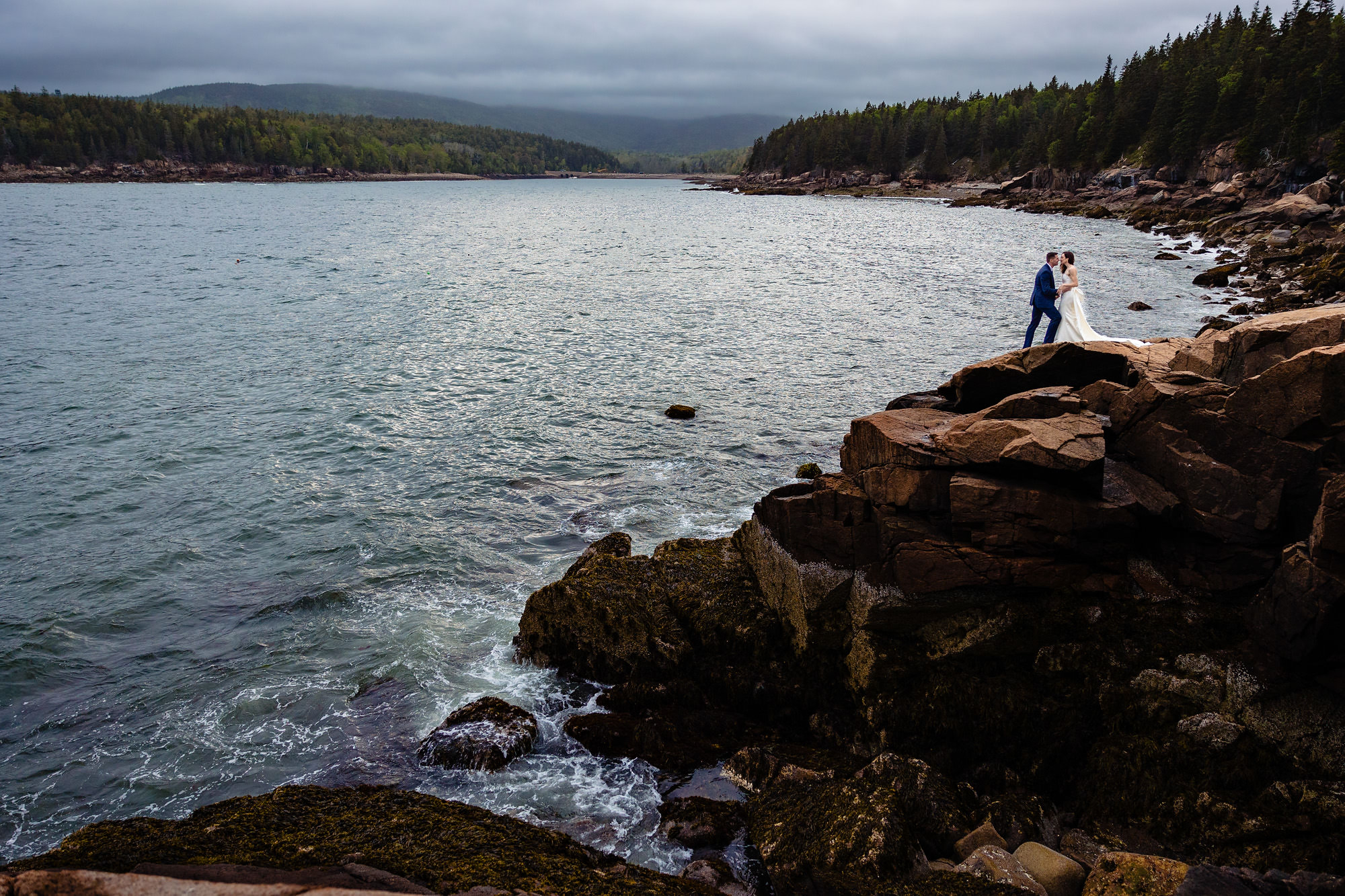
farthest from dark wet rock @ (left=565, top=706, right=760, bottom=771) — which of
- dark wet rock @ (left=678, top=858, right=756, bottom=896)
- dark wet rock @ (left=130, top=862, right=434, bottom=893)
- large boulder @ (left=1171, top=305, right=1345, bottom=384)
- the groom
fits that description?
the groom

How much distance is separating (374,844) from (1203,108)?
14697cm

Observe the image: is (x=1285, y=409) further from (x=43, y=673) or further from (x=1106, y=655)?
(x=43, y=673)

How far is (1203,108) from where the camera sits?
117 meters

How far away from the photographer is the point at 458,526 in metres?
19.9

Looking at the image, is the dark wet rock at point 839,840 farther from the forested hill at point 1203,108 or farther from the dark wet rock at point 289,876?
the forested hill at point 1203,108

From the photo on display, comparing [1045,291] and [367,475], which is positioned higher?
[1045,291]

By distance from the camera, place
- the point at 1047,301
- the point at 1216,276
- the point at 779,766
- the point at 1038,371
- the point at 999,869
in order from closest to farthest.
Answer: the point at 999,869 → the point at 779,766 → the point at 1038,371 → the point at 1047,301 → the point at 1216,276

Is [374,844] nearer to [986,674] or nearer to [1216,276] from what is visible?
[986,674]

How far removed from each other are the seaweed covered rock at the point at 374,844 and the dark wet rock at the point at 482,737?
1963mm

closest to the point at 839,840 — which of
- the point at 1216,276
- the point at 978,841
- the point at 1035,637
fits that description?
the point at 978,841

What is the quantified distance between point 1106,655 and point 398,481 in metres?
18.5

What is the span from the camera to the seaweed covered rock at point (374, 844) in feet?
23.8

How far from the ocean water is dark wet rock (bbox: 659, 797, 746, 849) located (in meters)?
0.34

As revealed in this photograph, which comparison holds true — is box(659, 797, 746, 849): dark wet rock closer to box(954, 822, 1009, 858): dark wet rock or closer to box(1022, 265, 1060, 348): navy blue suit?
box(954, 822, 1009, 858): dark wet rock
